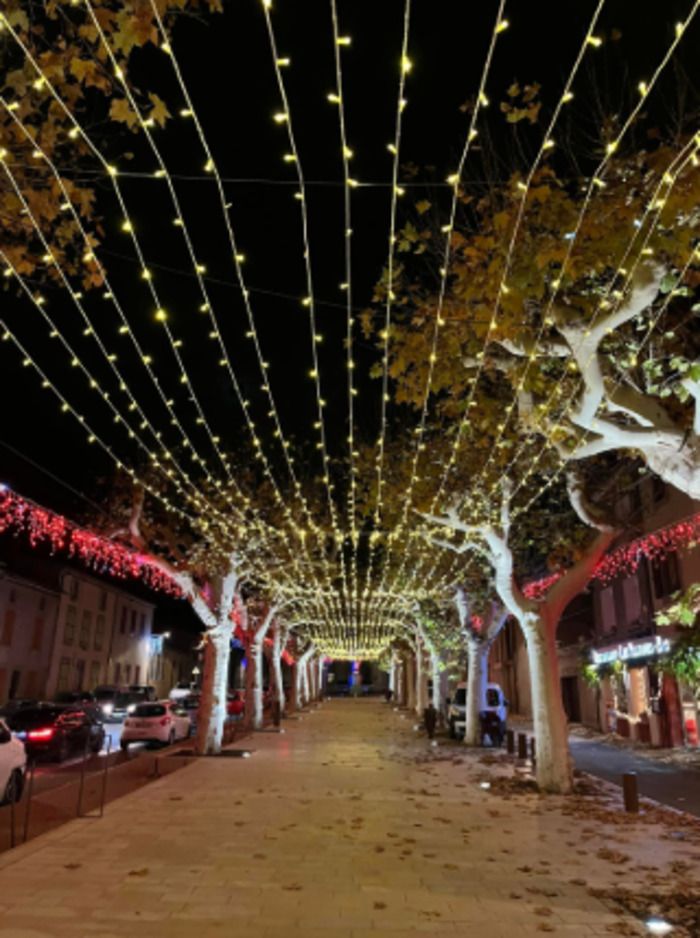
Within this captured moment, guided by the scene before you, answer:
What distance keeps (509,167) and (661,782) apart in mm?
12739

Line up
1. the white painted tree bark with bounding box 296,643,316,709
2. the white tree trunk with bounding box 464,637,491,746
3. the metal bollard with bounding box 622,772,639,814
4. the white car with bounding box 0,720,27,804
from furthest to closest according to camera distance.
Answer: the white painted tree bark with bounding box 296,643,316,709 → the white tree trunk with bounding box 464,637,491,746 → the metal bollard with bounding box 622,772,639,814 → the white car with bounding box 0,720,27,804

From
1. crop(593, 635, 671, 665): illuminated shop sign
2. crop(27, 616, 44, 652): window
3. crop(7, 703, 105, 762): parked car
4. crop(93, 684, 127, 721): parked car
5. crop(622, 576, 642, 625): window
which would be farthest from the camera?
crop(27, 616, 44, 652): window

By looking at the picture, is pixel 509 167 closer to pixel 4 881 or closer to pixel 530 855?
pixel 530 855

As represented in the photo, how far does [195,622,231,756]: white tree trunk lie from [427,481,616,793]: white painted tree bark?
791 centimetres

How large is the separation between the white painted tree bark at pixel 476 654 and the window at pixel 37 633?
2175cm

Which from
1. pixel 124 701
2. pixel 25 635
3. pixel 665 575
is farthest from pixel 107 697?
pixel 665 575

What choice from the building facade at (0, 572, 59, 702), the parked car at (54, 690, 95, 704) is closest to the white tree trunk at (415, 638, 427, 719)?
the parked car at (54, 690, 95, 704)

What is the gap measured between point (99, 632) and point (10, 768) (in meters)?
33.5

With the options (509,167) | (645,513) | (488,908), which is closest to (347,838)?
(488,908)

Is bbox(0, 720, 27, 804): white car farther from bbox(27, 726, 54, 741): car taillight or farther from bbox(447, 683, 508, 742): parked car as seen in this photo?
bbox(447, 683, 508, 742): parked car

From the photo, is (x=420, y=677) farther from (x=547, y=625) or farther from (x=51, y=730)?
(x=547, y=625)

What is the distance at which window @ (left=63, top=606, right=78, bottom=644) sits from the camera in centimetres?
3742

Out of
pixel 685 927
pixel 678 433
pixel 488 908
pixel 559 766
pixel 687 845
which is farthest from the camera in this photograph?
pixel 559 766

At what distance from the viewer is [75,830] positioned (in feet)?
29.6
